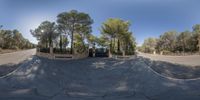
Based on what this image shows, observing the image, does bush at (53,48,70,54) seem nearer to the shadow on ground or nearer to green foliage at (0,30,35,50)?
green foliage at (0,30,35,50)

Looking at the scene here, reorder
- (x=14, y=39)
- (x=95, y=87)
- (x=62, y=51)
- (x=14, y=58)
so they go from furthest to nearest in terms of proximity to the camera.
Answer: (x=14, y=39) → (x=62, y=51) → (x=14, y=58) → (x=95, y=87)

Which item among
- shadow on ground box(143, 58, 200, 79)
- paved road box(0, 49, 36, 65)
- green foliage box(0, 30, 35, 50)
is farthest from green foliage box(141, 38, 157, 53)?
paved road box(0, 49, 36, 65)

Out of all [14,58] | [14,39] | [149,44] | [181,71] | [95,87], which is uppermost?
[14,39]

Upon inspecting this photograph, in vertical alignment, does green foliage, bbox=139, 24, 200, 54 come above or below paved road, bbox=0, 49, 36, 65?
above

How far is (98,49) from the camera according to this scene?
103 ft

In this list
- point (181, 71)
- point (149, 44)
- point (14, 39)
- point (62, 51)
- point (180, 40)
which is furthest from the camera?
point (14, 39)

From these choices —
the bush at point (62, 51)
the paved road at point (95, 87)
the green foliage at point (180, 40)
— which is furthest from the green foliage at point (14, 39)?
the green foliage at point (180, 40)

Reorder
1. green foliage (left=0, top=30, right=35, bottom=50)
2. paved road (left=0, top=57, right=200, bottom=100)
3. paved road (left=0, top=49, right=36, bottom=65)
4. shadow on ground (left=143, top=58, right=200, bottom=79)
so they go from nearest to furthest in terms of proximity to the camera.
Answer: paved road (left=0, top=57, right=200, bottom=100), shadow on ground (left=143, top=58, right=200, bottom=79), green foliage (left=0, top=30, right=35, bottom=50), paved road (left=0, top=49, right=36, bottom=65)

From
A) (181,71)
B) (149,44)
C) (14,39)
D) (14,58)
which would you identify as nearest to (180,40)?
(149,44)

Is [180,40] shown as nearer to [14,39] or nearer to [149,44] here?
[149,44]

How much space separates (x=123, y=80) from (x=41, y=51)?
51.2 ft

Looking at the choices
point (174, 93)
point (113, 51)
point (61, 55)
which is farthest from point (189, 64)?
point (113, 51)

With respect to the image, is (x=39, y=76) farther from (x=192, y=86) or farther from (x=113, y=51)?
(x=113, y=51)

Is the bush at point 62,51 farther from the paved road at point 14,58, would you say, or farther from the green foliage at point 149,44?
the green foliage at point 149,44
